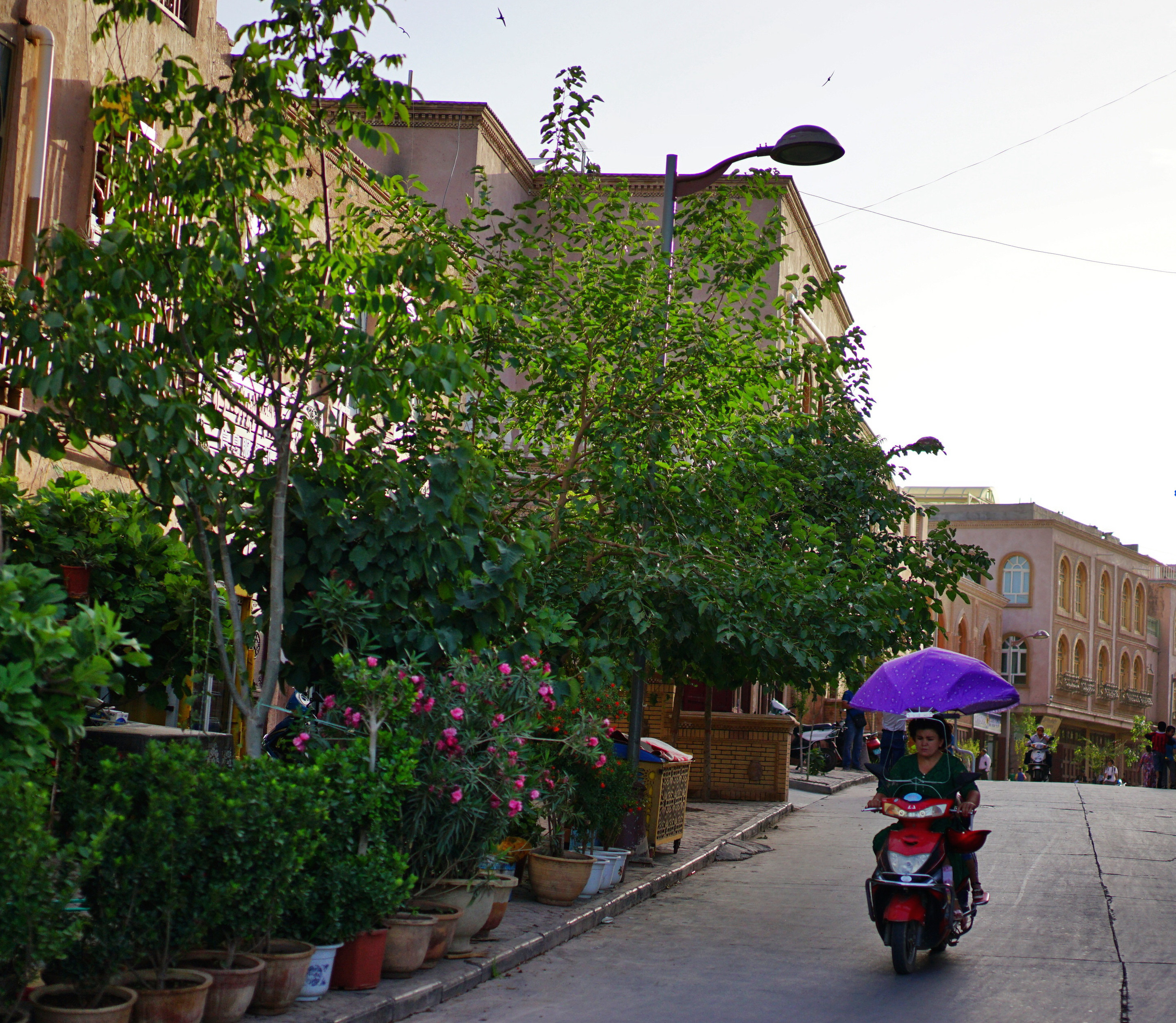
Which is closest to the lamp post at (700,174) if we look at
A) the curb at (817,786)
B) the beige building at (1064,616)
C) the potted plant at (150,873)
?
the potted plant at (150,873)

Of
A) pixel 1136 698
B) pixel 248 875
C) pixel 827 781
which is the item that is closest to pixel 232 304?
pixel 248 875

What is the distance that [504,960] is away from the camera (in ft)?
29.3

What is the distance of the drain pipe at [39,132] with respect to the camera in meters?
10.7

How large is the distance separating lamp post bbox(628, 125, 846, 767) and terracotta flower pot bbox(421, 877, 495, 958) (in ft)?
10.5

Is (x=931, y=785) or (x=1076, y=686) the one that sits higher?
(x=1076, y=686)

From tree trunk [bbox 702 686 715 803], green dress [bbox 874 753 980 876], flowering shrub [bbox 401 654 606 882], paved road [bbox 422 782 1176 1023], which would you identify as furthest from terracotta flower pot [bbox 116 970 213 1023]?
tree trunk [bbox 702 686 715 803]

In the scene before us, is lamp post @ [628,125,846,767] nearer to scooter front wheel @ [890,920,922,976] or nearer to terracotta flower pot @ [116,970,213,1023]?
scooter front wheel @ [890,920,922,976]

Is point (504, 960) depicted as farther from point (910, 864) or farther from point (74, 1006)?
point (74, 1006)

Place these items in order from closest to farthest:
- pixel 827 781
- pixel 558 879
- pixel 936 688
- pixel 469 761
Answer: pixel 469 761
pixel 936 688
pixel 558 879
pixel 827 781

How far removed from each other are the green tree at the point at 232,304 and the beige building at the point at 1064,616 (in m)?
59.0

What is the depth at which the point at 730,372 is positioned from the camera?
1326 centimetres

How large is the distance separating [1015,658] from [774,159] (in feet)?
205

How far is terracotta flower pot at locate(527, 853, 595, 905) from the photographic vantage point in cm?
1112

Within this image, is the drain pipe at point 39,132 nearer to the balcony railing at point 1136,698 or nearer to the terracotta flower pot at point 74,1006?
the terracotta flower pot at point 74,1006
